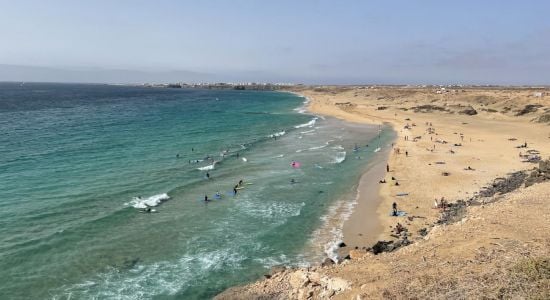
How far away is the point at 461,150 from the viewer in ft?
171

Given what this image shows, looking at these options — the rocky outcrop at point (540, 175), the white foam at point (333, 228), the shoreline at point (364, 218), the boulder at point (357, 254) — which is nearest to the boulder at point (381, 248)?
the boulder at point (357, 254)

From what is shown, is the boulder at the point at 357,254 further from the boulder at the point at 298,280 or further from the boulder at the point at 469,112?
the boulder at the point at 469,112

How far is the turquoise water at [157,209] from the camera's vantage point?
71.4 feet

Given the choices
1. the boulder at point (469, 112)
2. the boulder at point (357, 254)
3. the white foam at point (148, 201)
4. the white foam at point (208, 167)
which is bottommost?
the white foam at point (148, 201)

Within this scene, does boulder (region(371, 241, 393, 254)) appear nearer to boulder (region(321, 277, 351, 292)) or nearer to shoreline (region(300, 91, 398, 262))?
shoreline (region(300, 91, 398, 262))

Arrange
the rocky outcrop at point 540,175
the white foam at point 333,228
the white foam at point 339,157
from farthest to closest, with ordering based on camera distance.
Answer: the white foam at point 339,157, the rocky outcrop at point 540,175, the white foam at point 333,228

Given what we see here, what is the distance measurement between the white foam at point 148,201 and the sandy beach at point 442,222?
14450 millimetres

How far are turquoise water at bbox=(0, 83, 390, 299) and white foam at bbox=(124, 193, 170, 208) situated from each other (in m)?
0.08

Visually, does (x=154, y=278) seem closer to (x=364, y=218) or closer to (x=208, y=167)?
(x=364, y=218)

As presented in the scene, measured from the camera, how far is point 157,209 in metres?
31.5

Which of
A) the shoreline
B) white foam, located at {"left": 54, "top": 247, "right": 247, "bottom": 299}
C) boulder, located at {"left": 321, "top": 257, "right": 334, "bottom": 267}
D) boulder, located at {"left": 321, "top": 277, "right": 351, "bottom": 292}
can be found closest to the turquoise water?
white foam, located at {"left": 54, "top": 247, "right": 247, "bottom": 299}

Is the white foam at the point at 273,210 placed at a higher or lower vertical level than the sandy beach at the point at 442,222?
lower

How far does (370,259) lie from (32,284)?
51.9 feet

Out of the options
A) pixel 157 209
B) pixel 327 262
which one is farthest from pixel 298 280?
pixel 157 209
